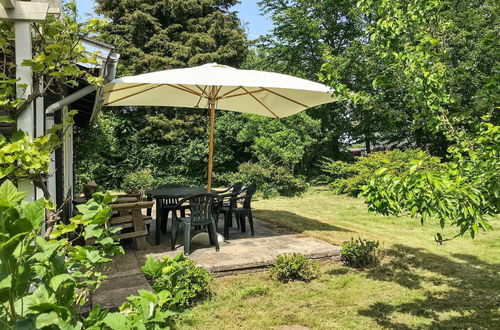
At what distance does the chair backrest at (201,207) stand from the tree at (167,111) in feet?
35.7

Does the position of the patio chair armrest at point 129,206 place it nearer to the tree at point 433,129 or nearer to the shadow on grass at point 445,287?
the tree at point 433,129

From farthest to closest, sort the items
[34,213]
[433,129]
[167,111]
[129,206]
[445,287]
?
[167,111] < [129,206] < [445,287] < [433,129] < [34,213]

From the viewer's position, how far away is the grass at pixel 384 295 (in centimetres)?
319

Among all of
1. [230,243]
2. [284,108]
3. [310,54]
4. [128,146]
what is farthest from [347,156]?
[230,243]

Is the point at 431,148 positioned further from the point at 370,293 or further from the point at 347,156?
the point at 370,293

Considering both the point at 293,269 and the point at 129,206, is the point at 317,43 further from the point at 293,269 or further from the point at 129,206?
the point at 293,269

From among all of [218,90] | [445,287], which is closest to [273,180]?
[218,90]

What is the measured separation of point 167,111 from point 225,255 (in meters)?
13.5

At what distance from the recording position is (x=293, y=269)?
412 centimetres

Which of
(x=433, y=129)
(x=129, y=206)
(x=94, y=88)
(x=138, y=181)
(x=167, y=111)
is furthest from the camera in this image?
(x=167, y=111)

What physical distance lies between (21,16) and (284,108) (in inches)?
191

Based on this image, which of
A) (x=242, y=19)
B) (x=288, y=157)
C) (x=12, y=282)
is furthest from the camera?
(x=242, y=19)

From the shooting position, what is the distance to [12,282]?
2.87ft

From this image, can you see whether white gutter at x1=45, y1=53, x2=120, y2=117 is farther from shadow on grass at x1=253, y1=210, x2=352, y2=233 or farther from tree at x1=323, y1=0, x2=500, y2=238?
shadow on grass at x1=253, y1=210, x2=352, y2=233
